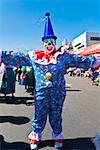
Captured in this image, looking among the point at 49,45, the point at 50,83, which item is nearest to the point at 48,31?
the point at 49,45

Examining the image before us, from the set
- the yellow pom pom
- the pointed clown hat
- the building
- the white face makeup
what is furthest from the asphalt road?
the building

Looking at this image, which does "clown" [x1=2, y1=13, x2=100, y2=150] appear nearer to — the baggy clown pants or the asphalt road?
the baggy clown pants

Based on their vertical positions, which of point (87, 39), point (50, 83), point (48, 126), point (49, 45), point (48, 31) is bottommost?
point (48, 126)

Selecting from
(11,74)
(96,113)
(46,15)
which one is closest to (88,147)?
(46,15)

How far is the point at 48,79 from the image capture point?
5.27 metres

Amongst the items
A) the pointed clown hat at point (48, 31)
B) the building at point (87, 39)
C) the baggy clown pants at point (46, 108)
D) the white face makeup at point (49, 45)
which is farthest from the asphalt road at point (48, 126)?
the building at point (87, 39)

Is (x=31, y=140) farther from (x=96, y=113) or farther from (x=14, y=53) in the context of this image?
(x=96, y=113)

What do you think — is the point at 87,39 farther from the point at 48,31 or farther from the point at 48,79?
the point at 48,79

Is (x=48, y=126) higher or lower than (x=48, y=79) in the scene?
lower

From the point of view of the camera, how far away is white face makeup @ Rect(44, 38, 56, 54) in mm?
5457

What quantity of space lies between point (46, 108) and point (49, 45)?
97 centimetres

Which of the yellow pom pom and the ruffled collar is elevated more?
the ruffled collar

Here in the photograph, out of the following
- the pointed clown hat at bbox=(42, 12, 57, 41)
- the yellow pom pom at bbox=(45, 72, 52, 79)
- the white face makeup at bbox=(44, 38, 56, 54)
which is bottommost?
the yellow pom pom at bbox=(45, 72, 52, 79)

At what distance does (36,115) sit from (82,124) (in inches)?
85.0
